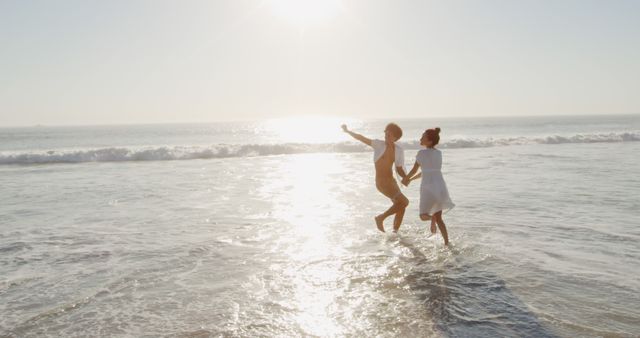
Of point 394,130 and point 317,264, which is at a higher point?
point 394,130

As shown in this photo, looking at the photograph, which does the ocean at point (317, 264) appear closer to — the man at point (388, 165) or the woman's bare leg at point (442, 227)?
the woman's bare leg at point (442, 227)

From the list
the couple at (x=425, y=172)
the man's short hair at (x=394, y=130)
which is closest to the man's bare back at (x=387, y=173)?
the couple at (x=425, y=172)

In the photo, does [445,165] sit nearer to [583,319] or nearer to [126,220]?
[126,220]

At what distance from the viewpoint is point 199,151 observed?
29.7 meters

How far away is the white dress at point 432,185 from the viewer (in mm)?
7059

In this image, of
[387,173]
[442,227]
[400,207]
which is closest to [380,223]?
[400,207]

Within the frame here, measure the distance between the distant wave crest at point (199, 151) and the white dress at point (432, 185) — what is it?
2308 cm

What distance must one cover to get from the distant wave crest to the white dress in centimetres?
2308

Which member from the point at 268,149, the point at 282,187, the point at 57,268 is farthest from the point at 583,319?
the point at 268,149

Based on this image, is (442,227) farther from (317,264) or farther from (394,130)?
(317,264)

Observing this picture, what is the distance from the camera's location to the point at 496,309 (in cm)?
461

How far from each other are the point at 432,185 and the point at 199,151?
24.7 metres

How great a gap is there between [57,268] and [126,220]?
334 cm

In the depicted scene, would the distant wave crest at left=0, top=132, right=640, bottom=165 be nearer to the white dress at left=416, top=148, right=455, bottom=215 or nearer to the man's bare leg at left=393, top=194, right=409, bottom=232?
the man's bare leg at left=393, top=194, right=409, bottom=232
